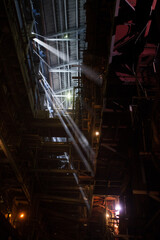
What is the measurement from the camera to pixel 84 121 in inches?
471

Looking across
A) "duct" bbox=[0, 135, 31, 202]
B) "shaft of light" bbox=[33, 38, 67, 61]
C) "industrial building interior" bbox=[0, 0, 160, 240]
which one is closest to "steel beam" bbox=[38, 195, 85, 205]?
"industrial building interior" bbox=[0, 0, 160, 240]

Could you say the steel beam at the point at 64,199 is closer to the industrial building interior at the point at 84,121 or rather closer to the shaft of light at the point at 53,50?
the industrial building interior at the point at 84,121

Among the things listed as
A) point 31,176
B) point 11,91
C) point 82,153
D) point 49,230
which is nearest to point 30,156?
point 31,176

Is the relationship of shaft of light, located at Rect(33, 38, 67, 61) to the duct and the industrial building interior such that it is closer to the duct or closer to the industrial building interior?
the industrial building interior

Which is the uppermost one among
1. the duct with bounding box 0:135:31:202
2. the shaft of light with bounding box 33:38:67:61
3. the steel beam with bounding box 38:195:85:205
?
the shaft of light with bounding box 33:38:67:61

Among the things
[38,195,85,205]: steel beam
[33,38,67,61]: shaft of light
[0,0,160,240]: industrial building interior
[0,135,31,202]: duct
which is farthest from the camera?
[33,38,67,61]: shaft of light

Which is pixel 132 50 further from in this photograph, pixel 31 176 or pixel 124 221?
pixel 31 176

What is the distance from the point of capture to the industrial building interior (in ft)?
14.3

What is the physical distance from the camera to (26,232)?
11.0 metres

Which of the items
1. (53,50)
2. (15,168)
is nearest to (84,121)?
(15,168)

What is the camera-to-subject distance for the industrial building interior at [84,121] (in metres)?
4.34

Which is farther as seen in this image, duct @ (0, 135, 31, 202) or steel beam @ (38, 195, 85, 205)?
steel beam @ (38, 195, 85, 205)

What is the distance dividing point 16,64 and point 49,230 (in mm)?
15046

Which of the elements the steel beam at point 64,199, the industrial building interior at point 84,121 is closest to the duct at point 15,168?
the industrial building interior at point 84,121
